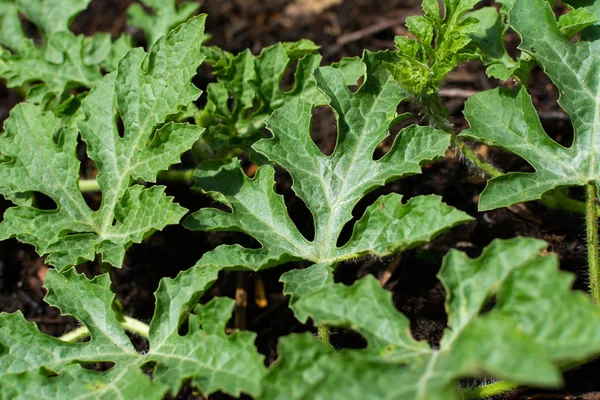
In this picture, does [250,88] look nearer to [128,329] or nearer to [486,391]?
[128,329]

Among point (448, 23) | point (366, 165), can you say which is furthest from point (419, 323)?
point (448, 23)

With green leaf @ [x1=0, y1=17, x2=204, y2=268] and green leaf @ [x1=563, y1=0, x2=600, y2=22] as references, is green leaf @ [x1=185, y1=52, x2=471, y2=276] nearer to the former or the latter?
green leaf @ [x1=0, y1=17, x2=204, y2=268]

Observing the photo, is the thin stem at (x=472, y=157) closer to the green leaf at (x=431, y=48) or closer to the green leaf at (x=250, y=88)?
the green leaf at (x=431, y=48)

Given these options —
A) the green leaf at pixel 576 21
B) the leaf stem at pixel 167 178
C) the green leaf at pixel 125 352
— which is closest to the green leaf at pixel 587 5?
the green leaf at pixel 576 21

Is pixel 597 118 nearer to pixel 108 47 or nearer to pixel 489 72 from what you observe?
pixel 489 72

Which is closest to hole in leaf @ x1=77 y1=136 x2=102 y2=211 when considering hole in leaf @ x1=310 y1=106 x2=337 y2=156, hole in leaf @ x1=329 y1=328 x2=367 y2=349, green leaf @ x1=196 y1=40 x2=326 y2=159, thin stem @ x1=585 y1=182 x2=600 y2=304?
green leaf @ x1=196 y1=40 x2=326 y2=159

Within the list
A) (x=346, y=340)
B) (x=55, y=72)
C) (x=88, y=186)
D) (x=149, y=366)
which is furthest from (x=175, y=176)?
(x=346, y=340)
